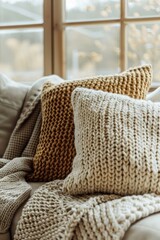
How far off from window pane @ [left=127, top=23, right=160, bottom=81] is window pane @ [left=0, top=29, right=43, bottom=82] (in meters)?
0.59

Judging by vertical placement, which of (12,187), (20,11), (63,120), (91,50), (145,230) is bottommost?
(12,187)

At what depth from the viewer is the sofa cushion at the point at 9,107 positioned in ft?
8.25

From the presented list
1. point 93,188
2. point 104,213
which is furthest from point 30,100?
point 104,213

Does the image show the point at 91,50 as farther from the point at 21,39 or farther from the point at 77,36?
the point at 21,39

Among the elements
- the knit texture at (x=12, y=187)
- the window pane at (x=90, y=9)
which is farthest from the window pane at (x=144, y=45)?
the knit texture at (x=12, y=187)

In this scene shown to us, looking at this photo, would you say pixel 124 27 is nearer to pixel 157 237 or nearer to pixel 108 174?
pixel 108 174

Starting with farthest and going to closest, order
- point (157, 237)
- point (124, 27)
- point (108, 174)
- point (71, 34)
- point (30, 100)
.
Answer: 1. point (71, 34)
2. point (124, 27)
3. point (30, 100)
4. point (108, 174)
5. point (157, 237)

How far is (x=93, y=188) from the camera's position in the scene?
172 cm

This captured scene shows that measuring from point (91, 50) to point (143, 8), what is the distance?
15.6 inches

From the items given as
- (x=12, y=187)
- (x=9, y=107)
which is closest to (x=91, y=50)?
Answer: (x=9, y=107)

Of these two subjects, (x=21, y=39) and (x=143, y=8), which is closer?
(x=143, y=8)

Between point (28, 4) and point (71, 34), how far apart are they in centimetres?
35

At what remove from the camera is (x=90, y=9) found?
9.75ft

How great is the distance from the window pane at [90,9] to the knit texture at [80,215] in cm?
138
